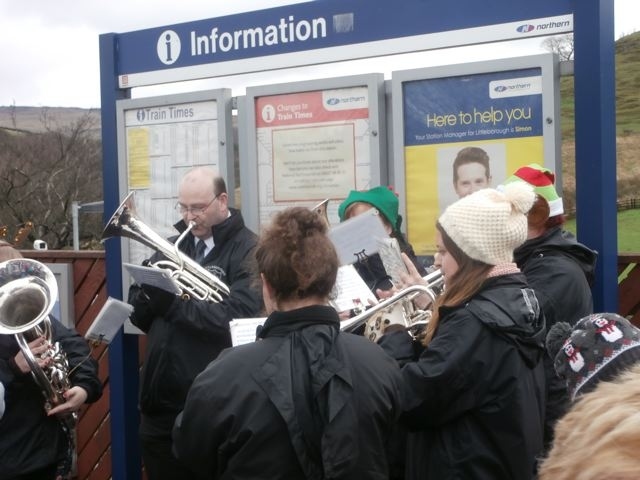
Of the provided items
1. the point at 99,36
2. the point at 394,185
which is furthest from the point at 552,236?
the point at 99,36

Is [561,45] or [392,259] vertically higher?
[561,45]

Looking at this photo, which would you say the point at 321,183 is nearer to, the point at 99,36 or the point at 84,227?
the point at 99,36

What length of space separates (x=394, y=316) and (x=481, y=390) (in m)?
0.77

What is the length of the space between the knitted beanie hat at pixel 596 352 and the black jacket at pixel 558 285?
108 cm

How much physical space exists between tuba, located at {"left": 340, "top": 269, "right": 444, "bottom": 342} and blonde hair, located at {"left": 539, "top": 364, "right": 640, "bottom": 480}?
2.39 metres

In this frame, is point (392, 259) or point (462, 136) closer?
point (392, 259)

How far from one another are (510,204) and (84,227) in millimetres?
24853

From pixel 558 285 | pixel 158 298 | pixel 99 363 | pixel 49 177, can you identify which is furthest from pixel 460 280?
pixel 49 177

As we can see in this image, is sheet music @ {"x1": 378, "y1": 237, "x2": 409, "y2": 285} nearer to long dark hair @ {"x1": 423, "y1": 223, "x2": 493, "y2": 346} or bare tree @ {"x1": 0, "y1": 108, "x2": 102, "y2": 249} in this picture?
long dark hair @ {"x1": 423, "y1": 223, "x2": 493, "y2": 346}

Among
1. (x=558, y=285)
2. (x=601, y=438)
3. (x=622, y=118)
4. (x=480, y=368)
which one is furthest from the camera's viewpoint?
(x=622, y=118)

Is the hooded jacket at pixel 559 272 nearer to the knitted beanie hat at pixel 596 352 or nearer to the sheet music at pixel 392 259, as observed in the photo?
the sheet music at pixel 392 259

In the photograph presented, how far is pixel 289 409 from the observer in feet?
8.00

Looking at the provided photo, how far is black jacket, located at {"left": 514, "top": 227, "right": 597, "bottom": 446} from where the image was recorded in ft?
10.9

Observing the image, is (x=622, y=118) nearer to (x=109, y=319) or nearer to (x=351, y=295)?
(x=109, y=319)
